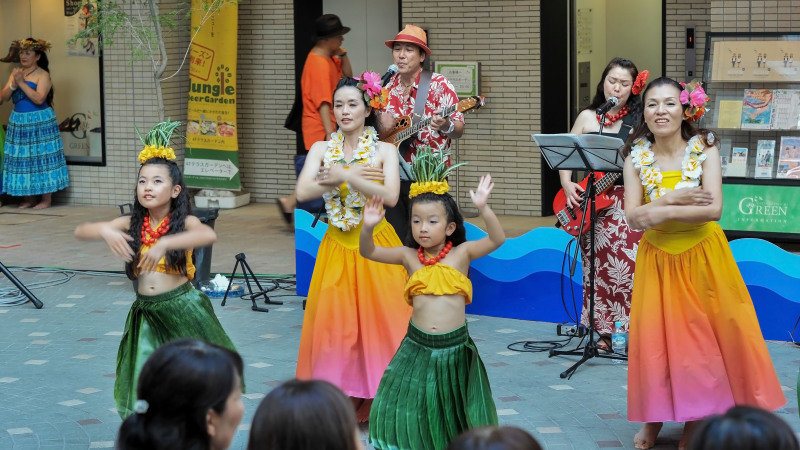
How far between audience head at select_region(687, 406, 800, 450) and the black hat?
9360 mm

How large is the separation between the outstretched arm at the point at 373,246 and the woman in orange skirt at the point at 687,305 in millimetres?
1196

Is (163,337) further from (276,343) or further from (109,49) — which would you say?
(109,49)

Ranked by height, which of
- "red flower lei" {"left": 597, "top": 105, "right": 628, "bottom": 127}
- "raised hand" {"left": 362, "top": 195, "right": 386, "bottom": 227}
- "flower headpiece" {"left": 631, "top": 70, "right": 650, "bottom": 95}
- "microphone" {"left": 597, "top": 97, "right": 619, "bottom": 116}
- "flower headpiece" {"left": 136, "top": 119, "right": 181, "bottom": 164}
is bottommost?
"raised hand" {"left": 362, "top": 195, "right": 386, "bottom": 227}

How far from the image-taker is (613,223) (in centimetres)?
786

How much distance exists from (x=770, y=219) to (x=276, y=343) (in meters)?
4.72

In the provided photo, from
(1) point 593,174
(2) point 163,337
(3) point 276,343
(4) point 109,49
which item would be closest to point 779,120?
(1) point 593,174

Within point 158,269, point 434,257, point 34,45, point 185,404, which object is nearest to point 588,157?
point 434,257

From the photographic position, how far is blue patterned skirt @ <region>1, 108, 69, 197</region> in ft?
45.7

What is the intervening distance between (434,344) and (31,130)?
31.0ft

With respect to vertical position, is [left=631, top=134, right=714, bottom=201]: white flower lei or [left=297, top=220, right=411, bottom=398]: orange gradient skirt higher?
[left=631, top=134, right=714, bottom=201]: white flower lei

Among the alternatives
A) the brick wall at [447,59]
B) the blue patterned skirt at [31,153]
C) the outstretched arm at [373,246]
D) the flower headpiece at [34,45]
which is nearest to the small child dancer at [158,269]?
the outstretched arm at [373,246]

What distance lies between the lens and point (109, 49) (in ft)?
45.7

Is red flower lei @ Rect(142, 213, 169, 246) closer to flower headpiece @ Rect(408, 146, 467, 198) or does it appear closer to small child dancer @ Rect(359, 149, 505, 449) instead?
small child dancer @ Rect(359, 149, 505, 449)

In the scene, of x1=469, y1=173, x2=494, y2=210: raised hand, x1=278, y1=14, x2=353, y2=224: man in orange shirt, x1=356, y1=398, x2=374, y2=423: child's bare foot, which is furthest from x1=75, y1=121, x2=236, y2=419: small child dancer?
x1=278, y1=14, x2=353, y2=224: man in orange shirt
